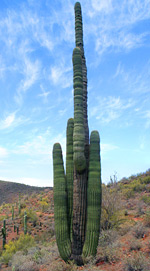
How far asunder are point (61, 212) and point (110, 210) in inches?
228

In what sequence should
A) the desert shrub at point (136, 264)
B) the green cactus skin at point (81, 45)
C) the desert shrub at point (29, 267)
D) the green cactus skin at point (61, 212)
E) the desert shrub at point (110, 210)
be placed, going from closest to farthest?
the desert shrub at point (136, 264) → the green cactus skin at point (61, 212) → the desert shrub at point (29, 267) → the green cactus skin at point (81, 45) → the desert shrub at point (110, 210)

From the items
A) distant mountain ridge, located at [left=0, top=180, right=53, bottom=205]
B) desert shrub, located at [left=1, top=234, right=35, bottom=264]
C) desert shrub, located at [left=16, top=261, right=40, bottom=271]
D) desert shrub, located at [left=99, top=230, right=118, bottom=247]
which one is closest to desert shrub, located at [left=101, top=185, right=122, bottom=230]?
desert shrub, located at [left=99, top=230, right=118, bottom=247]

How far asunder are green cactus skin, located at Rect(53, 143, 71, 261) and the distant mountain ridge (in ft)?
142

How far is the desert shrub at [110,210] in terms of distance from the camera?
484 inches

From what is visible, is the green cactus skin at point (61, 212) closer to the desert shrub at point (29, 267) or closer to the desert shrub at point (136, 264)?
the desert shrub at point (29, 267)

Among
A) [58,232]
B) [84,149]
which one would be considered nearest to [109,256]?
[58,232]

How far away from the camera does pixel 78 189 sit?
755cm

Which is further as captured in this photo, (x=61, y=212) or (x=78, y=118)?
(x=78, y=118)

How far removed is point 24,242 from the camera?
14.7m

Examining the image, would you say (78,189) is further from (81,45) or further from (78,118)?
(81,45)

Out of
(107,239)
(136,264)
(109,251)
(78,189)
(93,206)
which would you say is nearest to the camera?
(136,264)

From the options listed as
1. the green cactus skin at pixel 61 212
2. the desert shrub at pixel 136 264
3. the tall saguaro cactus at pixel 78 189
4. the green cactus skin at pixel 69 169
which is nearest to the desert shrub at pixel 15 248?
the green cactus skin at pixel 61 212

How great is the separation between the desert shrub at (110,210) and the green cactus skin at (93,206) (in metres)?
5.22

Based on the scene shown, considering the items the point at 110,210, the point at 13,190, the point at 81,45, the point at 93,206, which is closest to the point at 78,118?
the point at 93,206
